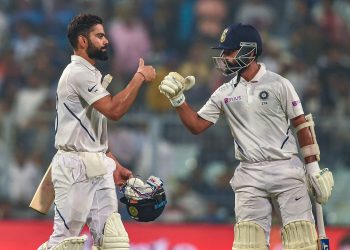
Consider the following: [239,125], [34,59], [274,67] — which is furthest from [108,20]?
[239,125]

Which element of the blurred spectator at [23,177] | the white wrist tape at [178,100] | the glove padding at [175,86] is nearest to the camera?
the glove padding at [175,86]

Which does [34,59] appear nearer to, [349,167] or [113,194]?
[349,167]

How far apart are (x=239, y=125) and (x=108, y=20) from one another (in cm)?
627

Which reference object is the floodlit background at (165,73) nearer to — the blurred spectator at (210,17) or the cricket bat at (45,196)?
the blurred spectator at (210,17)

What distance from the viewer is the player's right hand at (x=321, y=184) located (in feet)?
25.2

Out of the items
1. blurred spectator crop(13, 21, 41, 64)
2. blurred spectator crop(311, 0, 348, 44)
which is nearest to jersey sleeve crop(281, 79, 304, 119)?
blurred spectator crop(311, 0, 348, 44)

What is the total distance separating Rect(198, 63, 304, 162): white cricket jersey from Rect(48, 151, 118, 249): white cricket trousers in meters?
1.05

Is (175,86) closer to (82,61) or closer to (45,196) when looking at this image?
(82,61)

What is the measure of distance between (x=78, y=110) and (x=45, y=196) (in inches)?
30.1

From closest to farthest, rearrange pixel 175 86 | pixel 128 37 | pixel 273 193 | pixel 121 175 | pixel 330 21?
pixel 175 86 < pixel 273 193 < pixel 121 175 < pixel 128 37 < pixel 330 21

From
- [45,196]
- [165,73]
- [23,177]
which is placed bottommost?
[45,196]

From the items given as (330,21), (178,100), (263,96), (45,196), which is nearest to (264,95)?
(263,96)

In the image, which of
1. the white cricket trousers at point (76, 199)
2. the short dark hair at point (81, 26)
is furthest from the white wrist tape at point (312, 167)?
the short dark hair at point (81, 26)

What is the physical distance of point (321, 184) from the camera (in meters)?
7.68
